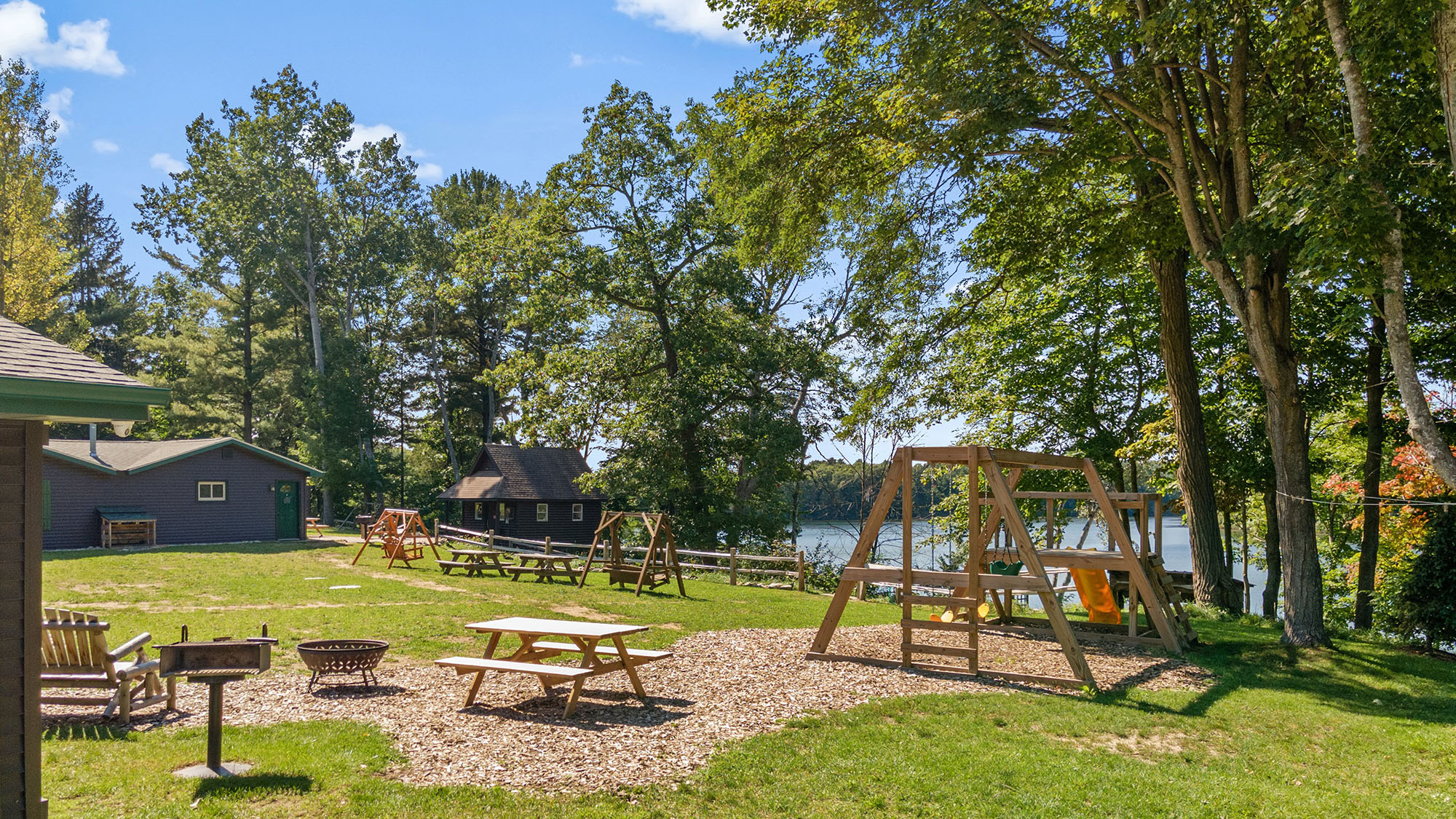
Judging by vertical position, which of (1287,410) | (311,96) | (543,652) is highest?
(311,96)

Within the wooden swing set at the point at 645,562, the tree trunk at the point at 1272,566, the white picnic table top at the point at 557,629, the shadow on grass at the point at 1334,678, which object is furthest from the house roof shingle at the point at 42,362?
the tree trunk at the point at 1272,566

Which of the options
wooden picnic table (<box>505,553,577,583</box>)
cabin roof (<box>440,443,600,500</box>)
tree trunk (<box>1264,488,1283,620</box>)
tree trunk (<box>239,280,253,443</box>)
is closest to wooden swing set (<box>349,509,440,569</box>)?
wooden picnic table (<box>505,553,577,583</box>)

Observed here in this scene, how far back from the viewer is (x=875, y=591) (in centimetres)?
2464

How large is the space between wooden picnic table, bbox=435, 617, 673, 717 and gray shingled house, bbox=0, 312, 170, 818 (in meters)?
3.65

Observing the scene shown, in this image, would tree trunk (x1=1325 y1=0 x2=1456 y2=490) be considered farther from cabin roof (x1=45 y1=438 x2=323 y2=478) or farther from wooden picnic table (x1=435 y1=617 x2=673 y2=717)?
cabin roof (x1=45 y1=438 x2=323 y2=478)

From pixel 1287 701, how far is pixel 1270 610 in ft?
62.0

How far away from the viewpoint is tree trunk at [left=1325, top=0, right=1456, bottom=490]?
8.66 m

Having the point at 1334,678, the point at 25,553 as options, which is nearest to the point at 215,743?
the point at 25,553

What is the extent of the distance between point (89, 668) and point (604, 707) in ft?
14.1

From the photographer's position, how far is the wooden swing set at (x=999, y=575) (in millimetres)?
10398

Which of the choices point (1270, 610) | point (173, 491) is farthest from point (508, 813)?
point (173, 491)

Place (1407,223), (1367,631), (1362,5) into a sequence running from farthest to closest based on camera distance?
(1367,631)
(1407,223)
(1362,5)

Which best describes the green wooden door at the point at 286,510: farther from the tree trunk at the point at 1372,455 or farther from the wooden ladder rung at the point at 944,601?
the tree trunk at the point at 1372,455

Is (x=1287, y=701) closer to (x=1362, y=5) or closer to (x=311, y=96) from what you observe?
(x=1362, y=5)
